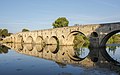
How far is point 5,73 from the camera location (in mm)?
17516

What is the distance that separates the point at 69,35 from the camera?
162 feet

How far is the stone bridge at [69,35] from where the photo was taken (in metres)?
38.0

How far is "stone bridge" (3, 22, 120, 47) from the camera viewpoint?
38.0m

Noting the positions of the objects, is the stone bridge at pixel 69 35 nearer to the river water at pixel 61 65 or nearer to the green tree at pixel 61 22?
the river water at pixel 61 65

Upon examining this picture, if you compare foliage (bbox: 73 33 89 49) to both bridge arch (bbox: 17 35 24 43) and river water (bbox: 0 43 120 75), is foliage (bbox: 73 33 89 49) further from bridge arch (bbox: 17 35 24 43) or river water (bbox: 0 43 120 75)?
bridge arch (bbox: 17 35 24 43)

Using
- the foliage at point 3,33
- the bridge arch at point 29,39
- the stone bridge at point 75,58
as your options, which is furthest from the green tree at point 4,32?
the stone bridge at point 75,58

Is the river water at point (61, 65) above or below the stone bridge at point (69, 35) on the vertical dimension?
below

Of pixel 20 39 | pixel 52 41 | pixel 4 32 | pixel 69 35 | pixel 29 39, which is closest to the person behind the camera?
pixel 69 35

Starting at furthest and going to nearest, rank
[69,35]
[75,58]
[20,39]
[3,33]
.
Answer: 1. [3,33]
2. [20,39]
3. [69,35]
4. [75,58]

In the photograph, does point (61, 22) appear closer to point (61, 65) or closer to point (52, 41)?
point (52, 41)

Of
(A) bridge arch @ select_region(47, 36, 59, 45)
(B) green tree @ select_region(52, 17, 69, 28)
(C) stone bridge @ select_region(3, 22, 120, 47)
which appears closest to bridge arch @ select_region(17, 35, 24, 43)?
(C) stone bridge @ select_region(3, 22, 120, 47)

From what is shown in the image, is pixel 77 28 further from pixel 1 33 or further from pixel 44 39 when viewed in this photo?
pixel 1 33

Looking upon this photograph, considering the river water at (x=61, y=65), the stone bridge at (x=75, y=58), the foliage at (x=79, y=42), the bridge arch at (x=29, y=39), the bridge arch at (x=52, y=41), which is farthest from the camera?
the bridge arch at (x=29, y=39)

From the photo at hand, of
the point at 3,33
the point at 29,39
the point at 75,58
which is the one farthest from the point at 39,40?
the point at 3,33
